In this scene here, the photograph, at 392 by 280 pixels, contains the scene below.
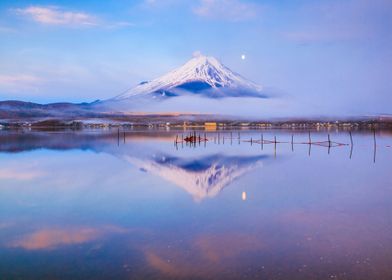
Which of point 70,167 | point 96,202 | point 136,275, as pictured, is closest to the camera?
point 136,275

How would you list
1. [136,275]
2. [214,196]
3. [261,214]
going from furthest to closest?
[214,196], [261,214], [136,275]

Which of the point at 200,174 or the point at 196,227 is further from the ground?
the point at 196,227

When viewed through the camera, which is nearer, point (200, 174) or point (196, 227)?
point (196, 227)

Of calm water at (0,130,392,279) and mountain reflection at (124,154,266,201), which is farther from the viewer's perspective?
mountain reflection at (124,154,266,201)

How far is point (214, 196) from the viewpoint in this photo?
42.1 ft

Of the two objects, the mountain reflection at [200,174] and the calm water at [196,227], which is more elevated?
the calm water at [196,227]

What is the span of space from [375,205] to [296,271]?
634 cm

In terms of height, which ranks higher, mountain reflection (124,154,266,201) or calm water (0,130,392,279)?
calm water (0,130,392,279)

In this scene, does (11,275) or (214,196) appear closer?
(11,275)

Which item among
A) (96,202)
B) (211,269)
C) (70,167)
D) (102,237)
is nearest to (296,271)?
(211,269)

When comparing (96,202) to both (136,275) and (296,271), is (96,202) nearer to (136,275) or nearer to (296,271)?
(136,275)

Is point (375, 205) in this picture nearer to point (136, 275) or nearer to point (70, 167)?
point (136, 275)

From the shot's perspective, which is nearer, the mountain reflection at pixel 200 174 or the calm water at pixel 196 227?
the calm water at pixel 196 227

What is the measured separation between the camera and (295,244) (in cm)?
754
